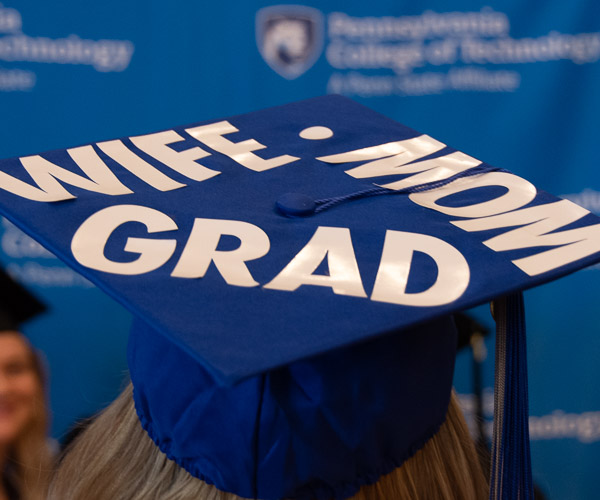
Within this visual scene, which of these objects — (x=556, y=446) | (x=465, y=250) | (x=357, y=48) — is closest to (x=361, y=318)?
(x=465, y=250)

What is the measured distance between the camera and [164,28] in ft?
5.44

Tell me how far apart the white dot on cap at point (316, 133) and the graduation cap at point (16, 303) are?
1019 mm

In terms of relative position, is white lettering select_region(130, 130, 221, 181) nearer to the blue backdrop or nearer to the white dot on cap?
the white dot on cap

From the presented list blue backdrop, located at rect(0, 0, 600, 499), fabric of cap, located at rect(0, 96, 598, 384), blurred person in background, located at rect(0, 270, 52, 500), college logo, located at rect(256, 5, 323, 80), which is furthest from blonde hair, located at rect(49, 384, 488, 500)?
college logo, located at rect(256, 5, 323, 80)

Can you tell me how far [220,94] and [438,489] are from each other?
1.20m

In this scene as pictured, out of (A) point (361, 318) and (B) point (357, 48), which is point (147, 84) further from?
(A) point (361, 318)

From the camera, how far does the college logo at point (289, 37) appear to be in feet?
5.46

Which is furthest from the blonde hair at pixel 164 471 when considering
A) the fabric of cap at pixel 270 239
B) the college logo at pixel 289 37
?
the college logo at pixel 289 37

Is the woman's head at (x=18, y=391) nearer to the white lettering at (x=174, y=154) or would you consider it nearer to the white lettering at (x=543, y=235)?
the white lettering at (x=174, y=154)

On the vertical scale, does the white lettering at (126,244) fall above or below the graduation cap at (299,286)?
above

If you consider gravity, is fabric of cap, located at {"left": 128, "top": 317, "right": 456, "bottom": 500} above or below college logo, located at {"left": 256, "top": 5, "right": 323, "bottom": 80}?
below

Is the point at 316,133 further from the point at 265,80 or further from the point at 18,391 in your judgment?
the point at 18,391

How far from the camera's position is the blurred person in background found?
156cm

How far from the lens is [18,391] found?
161 centimetres
